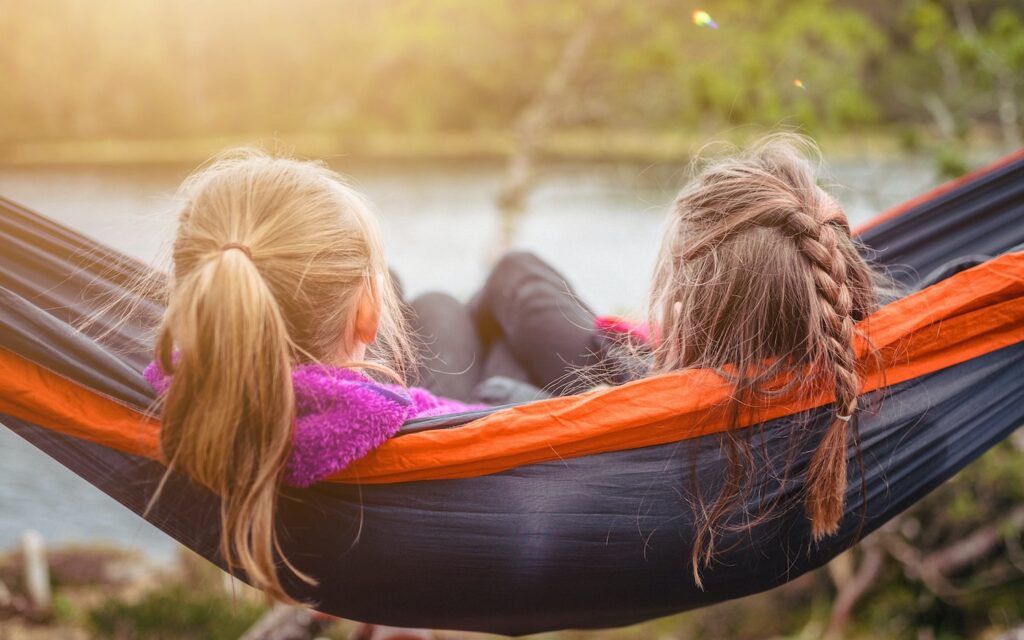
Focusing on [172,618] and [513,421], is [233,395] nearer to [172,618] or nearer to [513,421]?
[513,421]

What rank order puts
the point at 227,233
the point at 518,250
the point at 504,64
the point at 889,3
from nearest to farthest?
1. the point at 227,233
2. the point at 518,250
3. the point at 889,3
4. the point at 504,64

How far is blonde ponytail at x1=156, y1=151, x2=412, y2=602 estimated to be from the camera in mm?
815

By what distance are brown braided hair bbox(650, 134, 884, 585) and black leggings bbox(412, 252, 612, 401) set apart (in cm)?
36

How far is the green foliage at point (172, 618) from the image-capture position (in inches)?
112

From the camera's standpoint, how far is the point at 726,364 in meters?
0.99

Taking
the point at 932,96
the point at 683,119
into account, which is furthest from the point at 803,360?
the point at 683,119

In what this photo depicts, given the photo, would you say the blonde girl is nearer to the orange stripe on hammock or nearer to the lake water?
the orange stripe on hammock

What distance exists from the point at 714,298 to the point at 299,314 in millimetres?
Answer: 506

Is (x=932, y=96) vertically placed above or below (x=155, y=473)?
above

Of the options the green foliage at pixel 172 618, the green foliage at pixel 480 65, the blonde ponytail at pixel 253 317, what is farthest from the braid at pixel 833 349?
the green foliage at pixel 172 618

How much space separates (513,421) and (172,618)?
2.50 m

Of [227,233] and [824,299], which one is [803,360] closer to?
[824,299]

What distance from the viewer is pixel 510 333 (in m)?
1.57

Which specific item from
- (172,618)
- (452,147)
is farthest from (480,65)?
(172,618)
